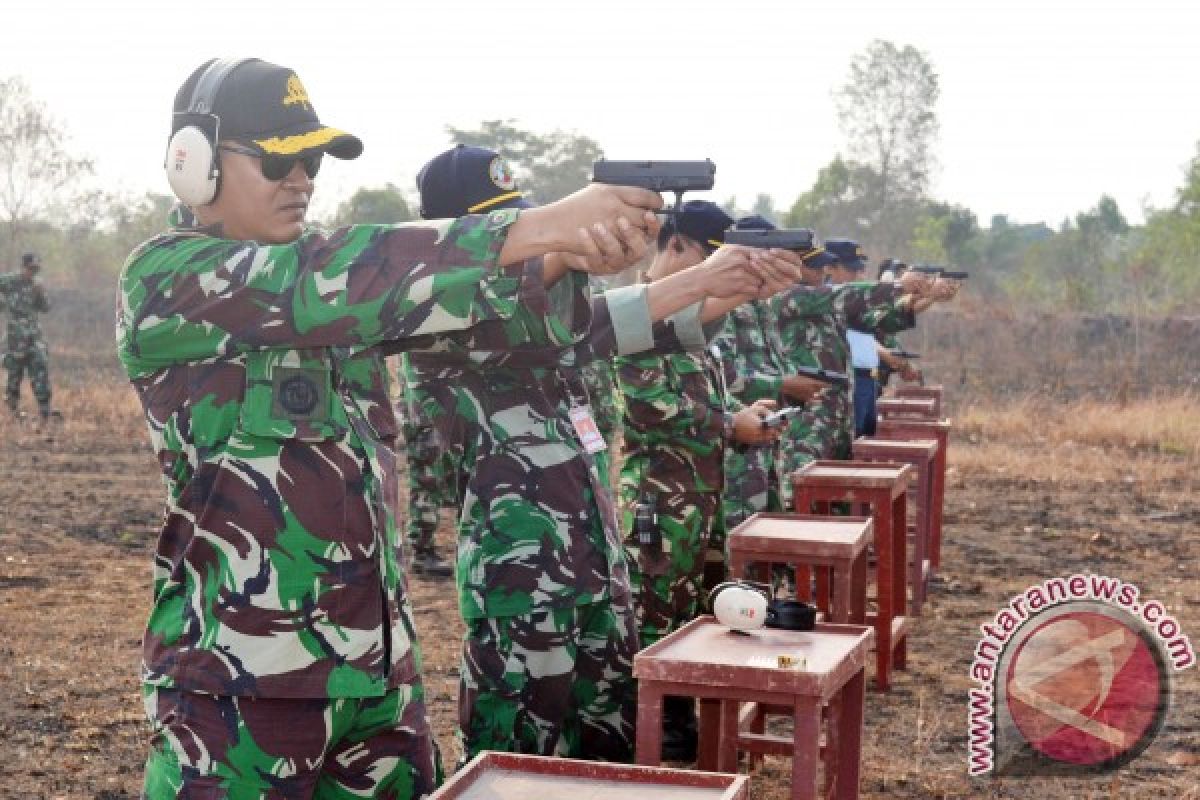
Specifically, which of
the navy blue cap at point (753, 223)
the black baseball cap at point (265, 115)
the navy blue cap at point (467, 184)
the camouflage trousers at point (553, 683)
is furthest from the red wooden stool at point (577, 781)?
the navy blue cap at point (753, 223)

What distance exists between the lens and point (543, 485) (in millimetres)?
3391

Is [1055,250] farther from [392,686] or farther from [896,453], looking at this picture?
[392,686]

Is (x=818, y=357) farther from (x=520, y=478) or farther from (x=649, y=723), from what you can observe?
(x=649, y=723)

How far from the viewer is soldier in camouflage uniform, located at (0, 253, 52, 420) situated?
49.9ft

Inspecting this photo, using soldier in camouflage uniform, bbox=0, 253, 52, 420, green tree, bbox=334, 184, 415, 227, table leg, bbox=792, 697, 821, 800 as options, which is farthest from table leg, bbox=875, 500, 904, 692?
green tree, bbox=334, 184, 415, 227

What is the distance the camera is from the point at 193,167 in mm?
2441

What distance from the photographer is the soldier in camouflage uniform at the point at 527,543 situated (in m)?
3.31

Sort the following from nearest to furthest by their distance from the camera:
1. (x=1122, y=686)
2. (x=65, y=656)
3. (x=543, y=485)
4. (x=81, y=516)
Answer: (x=543, y=485)
(x=1122, y=686)
(x=65, y=656)
(x=81, y=516)

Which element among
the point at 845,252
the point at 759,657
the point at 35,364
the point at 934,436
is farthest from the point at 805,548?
the point at 35,364

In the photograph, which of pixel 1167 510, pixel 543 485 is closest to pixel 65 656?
pixel 543 485

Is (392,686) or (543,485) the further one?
(543,485)

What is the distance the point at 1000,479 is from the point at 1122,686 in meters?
7.45

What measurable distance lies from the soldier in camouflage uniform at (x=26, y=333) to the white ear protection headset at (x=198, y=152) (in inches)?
530

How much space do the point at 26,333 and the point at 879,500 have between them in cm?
1159
